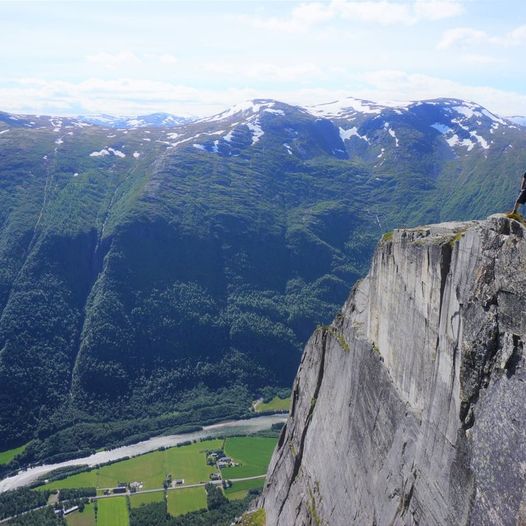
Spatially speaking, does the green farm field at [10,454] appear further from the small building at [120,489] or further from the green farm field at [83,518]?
the green farm field at [83,518]

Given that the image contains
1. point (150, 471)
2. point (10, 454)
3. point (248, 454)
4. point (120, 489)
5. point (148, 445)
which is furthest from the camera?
point (148, 445)

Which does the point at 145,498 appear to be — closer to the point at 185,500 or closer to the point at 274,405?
the point at 185,500

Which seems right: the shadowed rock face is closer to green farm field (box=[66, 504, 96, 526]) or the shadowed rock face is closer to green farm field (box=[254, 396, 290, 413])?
green farm field (box=[66, 504, 96, 526])

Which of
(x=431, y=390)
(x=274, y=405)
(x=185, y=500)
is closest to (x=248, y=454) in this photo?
(x=185, y=500)

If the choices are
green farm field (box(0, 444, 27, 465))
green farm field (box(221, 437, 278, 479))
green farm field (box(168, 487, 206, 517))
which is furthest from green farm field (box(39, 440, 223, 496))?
green farm field (box(0, 444, 27, 465))

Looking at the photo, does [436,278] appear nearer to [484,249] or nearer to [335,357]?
[484,249]

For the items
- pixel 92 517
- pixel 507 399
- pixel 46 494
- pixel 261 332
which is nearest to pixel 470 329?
pixel 507 399
